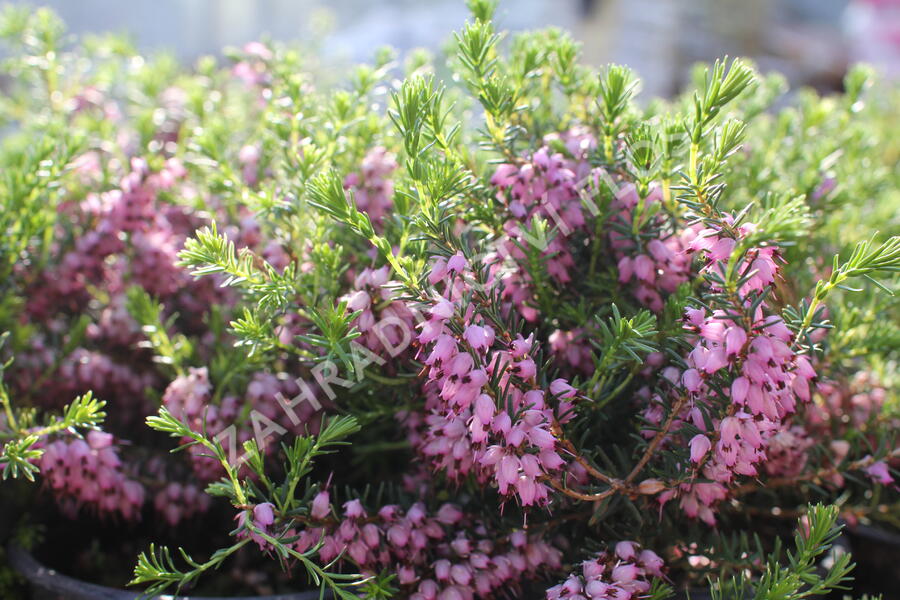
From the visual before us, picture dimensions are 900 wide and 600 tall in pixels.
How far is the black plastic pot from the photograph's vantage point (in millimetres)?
960

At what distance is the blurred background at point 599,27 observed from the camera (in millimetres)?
4926

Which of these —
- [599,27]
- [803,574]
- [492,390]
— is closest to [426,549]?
[492,390]

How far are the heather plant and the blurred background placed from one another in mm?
3345

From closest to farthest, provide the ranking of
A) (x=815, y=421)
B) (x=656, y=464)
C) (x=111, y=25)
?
(x=656, y=464) < (x=815, y=421) < (x=111, y=25)

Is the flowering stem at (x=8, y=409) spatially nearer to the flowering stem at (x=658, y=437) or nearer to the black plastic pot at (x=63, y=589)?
the black plastic pot at (x=63, y=589)

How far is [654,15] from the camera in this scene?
517cm

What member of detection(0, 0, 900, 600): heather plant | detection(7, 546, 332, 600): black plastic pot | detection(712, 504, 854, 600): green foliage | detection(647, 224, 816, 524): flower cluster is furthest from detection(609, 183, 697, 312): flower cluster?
detection(7, 546, 332, 600): black plastic pot

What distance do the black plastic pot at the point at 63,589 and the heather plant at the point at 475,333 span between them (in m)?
0.07

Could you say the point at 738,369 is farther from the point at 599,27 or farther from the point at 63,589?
the point at 599,27

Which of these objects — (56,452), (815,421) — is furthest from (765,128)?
(56,452)

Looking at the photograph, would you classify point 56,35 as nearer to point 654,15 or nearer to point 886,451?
point 886,451

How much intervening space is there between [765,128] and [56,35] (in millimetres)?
1528

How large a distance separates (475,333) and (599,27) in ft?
16.6

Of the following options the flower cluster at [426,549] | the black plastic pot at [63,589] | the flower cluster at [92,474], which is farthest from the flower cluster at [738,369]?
the flower cluster at [92,474]
